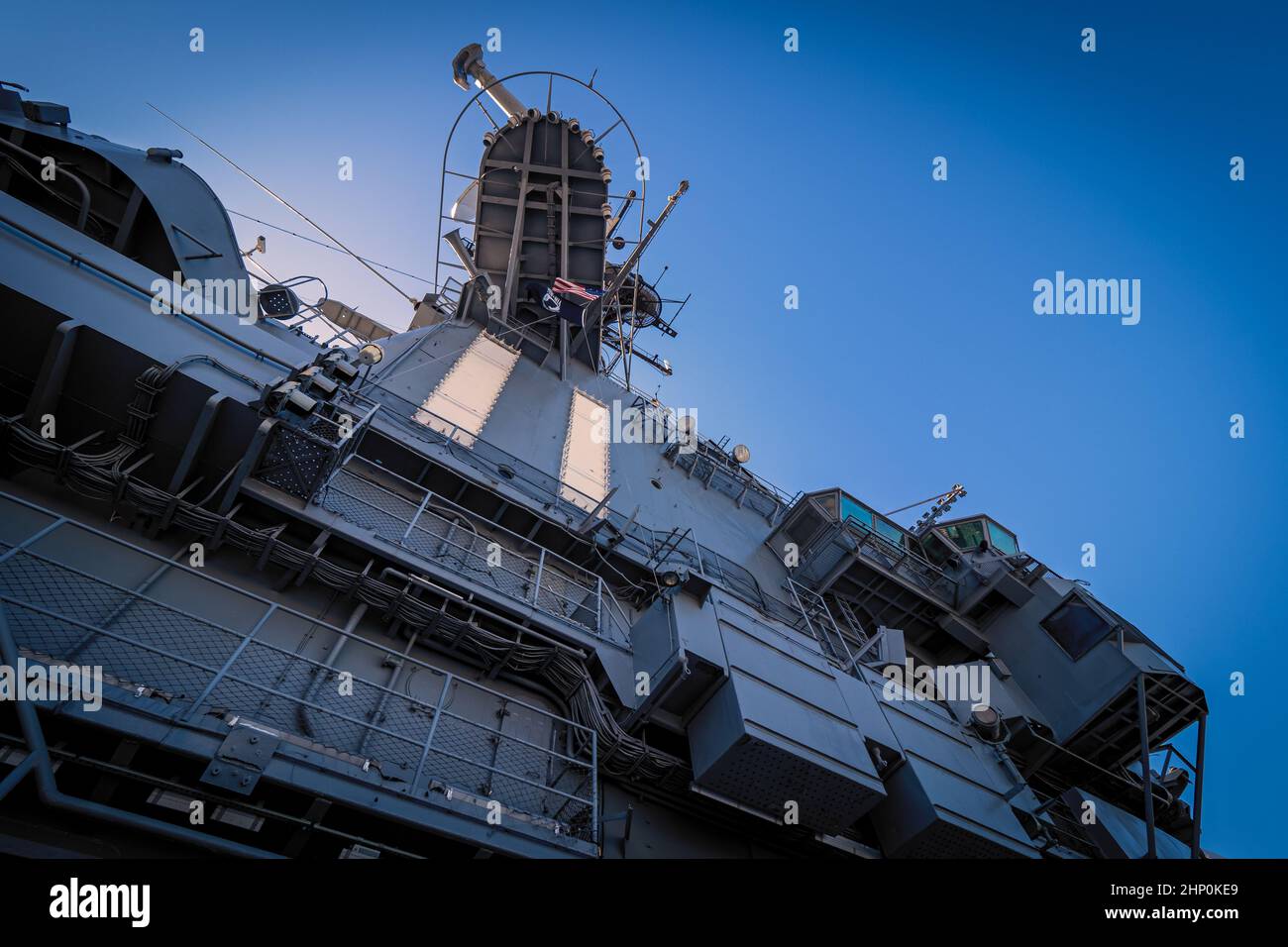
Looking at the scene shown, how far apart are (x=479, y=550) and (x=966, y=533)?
56.4ft

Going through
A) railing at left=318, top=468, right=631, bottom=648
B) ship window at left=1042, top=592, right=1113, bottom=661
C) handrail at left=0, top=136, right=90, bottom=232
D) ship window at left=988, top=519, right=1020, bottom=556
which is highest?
handrail at left=0, top=136, right=90, bottom=232

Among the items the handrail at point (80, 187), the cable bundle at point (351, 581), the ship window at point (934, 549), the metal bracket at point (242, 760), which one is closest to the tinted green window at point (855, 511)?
the ship window at point (934, 549)

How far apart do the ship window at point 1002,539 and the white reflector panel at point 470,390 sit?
16.1m

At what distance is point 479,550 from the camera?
9.40 metres

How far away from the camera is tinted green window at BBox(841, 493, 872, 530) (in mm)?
18562

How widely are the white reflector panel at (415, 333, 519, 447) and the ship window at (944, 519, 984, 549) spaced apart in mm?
15190

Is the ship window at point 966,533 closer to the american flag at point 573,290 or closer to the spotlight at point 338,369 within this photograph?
the american flag at point 573,290

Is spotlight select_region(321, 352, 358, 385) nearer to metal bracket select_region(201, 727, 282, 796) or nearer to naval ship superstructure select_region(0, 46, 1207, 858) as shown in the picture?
naval ship superstructure select_region(0, 46, 1207, 858)

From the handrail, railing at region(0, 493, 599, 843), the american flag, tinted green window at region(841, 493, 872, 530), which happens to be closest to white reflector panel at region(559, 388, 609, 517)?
the american flag

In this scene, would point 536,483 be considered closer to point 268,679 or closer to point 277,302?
point 277,302

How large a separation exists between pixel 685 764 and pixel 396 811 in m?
3.86

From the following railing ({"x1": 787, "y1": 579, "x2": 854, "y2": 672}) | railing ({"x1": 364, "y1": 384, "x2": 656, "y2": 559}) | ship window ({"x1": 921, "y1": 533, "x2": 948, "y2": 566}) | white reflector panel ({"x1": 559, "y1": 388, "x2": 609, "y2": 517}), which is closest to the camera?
railing ({"x1": 364, "y1": 384, "x2": 656, "y2": 559})

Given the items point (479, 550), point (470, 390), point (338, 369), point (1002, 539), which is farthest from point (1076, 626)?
point (338, 369)
